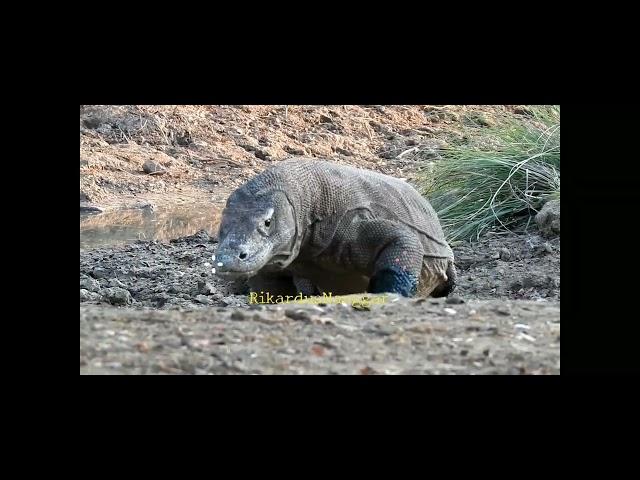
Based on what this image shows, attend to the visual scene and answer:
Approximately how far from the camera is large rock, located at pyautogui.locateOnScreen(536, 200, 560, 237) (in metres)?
9.12

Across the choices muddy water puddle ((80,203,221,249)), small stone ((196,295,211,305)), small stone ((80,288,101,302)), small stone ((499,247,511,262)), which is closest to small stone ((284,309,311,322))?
small stone ((196,295,211,305))

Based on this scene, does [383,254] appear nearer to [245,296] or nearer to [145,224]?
[245,296]

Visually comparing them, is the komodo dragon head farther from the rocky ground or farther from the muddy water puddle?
the muddy water puddle

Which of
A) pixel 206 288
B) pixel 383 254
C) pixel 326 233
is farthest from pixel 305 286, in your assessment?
pixel 206 288

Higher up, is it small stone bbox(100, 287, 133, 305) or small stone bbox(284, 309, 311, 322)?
small stone bbox(284, 309, 311, 322)

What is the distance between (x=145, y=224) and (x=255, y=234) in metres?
6.44

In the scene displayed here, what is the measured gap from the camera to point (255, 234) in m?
5.82

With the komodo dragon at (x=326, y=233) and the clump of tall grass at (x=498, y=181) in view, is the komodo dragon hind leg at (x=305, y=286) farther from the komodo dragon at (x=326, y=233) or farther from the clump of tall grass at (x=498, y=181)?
the clump of tall grass at (x=498, y=181)

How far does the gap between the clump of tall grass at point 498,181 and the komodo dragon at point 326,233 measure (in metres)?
2.93

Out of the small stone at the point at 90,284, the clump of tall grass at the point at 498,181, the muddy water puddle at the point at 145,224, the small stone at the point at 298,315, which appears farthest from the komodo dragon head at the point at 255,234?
the muddy water puddle at the point at 145,224

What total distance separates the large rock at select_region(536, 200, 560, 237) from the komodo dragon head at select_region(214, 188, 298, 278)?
12.0ft

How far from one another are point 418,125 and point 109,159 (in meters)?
6.54

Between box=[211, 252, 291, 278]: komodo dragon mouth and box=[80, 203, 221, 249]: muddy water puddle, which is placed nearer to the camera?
box=[211, 252, 291, 278]: komodo dragon mouth

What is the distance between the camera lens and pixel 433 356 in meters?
3.88
